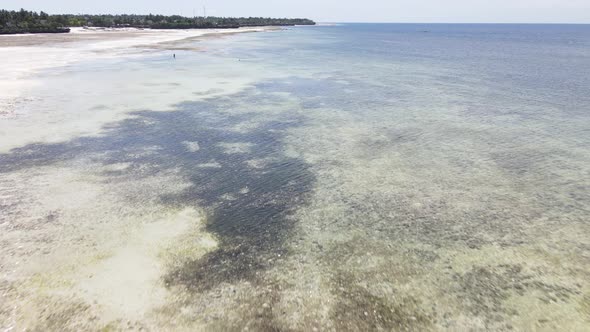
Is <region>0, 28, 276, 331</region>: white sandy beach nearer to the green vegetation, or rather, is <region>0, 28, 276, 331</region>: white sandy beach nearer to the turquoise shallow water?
the turquoise shallow water

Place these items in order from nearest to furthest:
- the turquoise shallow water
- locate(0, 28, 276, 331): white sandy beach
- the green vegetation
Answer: locate(0, 28, 276, 331): white sandy beach → the turquoise shallow water → the green vegetation

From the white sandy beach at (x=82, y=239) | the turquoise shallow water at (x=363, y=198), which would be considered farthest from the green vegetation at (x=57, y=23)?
the white sandy beach at (x=82, y=239)

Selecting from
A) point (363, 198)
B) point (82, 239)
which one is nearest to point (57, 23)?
point (82, 239)

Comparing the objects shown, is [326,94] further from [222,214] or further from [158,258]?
[158,258]

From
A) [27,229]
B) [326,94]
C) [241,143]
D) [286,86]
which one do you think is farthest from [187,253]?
[286,86]

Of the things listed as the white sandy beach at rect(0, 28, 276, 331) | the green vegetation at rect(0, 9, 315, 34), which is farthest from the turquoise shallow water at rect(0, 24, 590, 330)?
the green vegetation at rect(0, 9, 315, 34)

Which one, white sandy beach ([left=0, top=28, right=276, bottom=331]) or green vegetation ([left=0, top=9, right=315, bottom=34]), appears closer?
white sandy beach ([left=0, top=28, right=276, bottom=331])

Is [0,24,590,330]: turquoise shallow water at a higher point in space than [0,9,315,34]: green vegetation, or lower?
lower

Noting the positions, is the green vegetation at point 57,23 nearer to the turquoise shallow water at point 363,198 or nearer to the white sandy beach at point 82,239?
the turquoise shallow water at point 363,198
